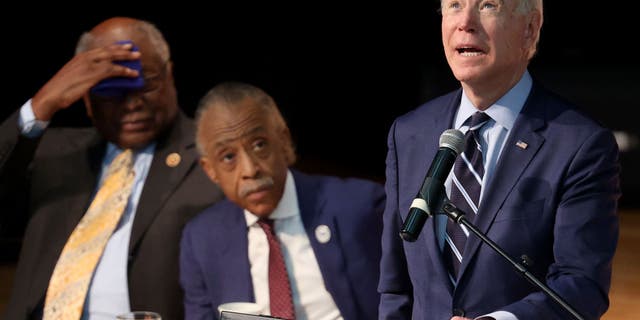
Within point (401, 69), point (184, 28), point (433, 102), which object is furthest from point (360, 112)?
point (433, 102)

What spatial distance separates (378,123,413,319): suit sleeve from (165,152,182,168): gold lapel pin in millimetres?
1388

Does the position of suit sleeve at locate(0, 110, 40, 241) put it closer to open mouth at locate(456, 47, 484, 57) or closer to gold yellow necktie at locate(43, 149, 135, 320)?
gold yellow necktie at locate(43, 149, 135, 320)

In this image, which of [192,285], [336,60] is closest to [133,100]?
[192,285]

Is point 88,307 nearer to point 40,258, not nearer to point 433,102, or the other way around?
point 40,258

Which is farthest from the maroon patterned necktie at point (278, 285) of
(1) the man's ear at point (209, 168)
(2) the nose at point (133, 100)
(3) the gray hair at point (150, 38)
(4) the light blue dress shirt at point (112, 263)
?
(3) the gray hair at point (150, 38)

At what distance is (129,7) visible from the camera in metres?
5.99

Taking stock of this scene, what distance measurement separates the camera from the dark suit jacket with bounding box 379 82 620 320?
1952 mm

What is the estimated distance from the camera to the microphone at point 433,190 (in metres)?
1.75

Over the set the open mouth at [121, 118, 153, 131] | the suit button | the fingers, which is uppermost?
the fingers

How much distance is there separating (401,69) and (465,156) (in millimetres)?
4970

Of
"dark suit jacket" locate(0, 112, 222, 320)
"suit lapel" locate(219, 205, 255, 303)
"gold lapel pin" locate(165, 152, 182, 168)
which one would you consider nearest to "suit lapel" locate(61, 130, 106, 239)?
"dark suit jacket" locate(0, 112, 222, 320)

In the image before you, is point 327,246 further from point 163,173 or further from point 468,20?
point 468,20

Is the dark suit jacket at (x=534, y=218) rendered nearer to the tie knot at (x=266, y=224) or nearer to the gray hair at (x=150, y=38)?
the tie knot at (x=266, y=224)

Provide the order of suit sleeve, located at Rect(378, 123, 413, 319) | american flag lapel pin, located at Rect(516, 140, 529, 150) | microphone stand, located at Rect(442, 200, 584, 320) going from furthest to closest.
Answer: suit sleeve, located at Rect(378, 123, 413, 319)
american flag lapel pin, located at Rect(516, 140, 529, 150)
microphone stand, located at Rect(442, 200, 584, 320)
